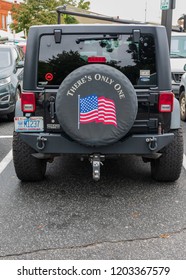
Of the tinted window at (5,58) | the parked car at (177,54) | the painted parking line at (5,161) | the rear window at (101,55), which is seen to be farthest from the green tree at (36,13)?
the rear window at (101,55)

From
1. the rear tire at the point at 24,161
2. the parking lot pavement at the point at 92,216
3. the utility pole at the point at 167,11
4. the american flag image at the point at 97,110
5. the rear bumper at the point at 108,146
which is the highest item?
the utility pole at the point at 167,11

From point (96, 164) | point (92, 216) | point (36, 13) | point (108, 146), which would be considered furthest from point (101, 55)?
point (36, 13)

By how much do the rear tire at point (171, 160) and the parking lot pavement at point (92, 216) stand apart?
153 mm

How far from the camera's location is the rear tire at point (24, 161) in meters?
4.14

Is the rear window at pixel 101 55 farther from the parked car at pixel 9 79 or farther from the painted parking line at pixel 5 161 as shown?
the parked car at pixel 9 79

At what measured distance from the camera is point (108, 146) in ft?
12.4

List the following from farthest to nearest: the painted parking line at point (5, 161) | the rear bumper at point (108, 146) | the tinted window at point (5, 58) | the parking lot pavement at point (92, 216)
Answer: the tinted window at point (5, 58) < the painted parking line at point (5, 161) < the rear bumper at point (108, 146) < the parking lot pavement at point (92, 216)

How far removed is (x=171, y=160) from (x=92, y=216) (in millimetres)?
1144

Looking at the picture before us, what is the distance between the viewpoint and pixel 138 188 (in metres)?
4.29

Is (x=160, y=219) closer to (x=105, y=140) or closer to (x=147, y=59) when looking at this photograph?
(x=105, y=140)

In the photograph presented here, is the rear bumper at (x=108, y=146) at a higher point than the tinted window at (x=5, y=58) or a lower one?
lower

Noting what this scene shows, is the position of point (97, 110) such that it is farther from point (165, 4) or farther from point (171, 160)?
point (165, 4)
